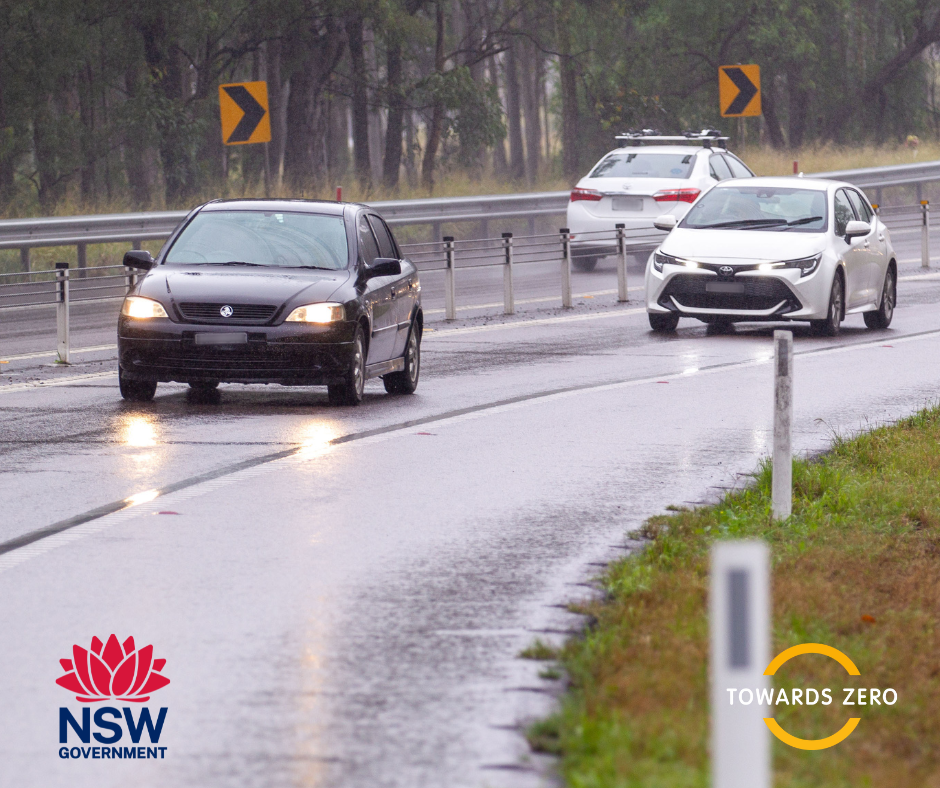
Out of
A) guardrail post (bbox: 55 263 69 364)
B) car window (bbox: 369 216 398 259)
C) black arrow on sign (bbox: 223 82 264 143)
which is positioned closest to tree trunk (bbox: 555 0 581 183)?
black arrow on sign (bbox: 223 82 264 143)

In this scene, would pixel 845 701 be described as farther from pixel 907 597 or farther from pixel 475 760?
pixel 907 597

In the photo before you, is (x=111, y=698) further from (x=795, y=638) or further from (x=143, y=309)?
(x=143, y=309)

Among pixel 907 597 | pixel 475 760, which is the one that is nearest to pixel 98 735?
pixel 475 760

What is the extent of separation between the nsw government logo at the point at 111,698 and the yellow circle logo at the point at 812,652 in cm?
173

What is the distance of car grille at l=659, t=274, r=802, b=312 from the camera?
1936 cm

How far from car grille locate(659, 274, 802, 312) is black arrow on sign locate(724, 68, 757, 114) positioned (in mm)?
17050

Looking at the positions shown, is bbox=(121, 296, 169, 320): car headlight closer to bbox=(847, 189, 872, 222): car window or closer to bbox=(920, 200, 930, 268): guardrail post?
bbox=(847, 189, 872, 222): car window

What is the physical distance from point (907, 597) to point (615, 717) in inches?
91.7

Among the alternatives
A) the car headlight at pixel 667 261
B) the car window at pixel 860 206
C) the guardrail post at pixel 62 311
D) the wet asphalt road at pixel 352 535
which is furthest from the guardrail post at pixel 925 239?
the guardrail post at pixel 62 311

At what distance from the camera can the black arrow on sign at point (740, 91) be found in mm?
36000

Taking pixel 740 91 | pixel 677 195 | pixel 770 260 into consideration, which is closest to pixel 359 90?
pixel 740 91

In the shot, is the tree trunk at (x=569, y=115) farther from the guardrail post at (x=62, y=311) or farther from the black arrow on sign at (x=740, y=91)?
the guardrail post at (x=62, y=311)

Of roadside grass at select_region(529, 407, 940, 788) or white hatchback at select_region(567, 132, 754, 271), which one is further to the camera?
white hatchback at select_region(567, 132, 754, 271)

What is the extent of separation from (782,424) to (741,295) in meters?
10.9
